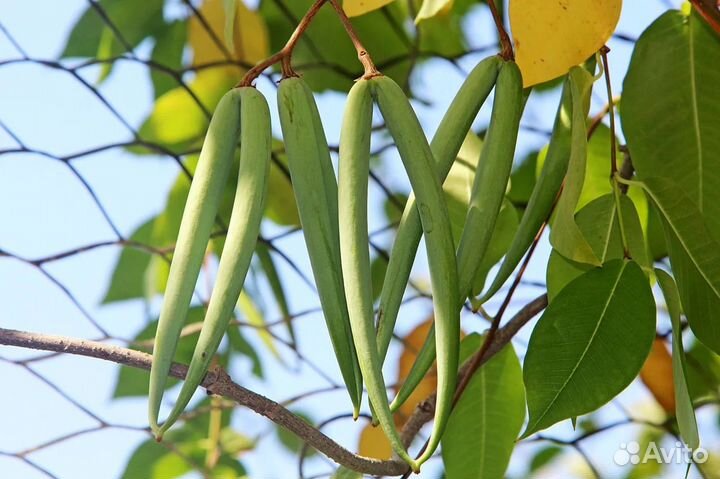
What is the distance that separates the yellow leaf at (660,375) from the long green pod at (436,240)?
373 millimetres

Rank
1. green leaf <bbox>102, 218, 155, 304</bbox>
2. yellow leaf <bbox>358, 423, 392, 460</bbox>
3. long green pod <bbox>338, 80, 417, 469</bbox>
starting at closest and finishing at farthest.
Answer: long green pod <bbox>338, 80, 417, 469</bbox>, yellow leaf <bbox>358, 423, 392, 460</bbox>, green leaf <bbox>102, 218, 155, 304</bbox>

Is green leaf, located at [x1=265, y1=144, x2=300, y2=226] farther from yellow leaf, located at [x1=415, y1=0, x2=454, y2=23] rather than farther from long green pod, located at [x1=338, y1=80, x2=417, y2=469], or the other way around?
long green pod, located at [x1=338, y1=80, x2=417, y2=469]

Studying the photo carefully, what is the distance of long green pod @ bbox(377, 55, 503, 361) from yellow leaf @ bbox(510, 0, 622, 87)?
56 millimetres

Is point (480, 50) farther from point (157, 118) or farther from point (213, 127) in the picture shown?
point (213, 127)

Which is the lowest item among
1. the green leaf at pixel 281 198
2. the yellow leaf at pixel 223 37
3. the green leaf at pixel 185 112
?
the green leaf at pixel 281 198

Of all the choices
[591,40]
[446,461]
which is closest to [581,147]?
[591,40]

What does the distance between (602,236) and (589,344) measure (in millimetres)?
71

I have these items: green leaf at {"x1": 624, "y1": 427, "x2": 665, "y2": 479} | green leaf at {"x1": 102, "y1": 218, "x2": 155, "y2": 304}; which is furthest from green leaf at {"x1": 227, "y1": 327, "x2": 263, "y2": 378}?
green leaf at {"x1": 624, "y1": 427, "x2": 665, "y2": 479}

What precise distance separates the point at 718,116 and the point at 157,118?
0.34 meters

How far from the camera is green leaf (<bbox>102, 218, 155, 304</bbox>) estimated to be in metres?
0.62

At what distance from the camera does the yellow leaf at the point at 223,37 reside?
1.79ft

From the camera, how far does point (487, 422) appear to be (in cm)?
39

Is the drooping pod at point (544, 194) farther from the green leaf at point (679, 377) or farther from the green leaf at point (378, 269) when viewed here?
the green leaf at point (378, 269)

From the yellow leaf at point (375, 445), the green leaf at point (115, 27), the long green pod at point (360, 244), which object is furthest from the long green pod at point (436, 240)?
the green leaf at point (115, 27)
